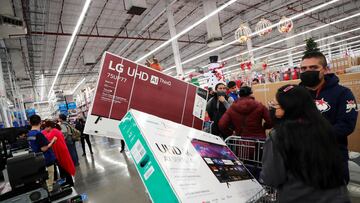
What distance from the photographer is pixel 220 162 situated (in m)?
1.10

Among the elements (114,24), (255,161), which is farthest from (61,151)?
(114,24)

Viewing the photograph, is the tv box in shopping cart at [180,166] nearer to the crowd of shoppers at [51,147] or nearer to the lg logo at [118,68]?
the lg logo at [118,68]

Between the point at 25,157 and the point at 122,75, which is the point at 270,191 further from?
the point at 25,157

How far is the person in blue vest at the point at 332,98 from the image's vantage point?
59.2 inches

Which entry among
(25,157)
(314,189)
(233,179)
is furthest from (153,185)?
(25,157)

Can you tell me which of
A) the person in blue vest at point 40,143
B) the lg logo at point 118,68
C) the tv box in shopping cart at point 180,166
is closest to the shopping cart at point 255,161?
the tv box in shopping cart at point 180,166

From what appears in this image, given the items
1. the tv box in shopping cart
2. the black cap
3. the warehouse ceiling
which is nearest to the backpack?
the warehouse ceiling

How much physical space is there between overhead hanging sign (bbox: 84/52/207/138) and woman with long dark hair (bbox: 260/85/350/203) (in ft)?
2.45

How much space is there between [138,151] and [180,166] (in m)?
0.17

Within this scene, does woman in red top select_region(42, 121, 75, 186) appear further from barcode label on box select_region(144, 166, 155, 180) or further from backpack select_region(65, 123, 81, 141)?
barcode label on box select_region(144, 166, 155, 180)

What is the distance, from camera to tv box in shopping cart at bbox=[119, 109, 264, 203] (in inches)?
30.3

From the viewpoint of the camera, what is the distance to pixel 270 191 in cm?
118

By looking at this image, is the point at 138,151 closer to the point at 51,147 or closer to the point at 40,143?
the point at 40,143

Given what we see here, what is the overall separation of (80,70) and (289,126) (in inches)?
847
